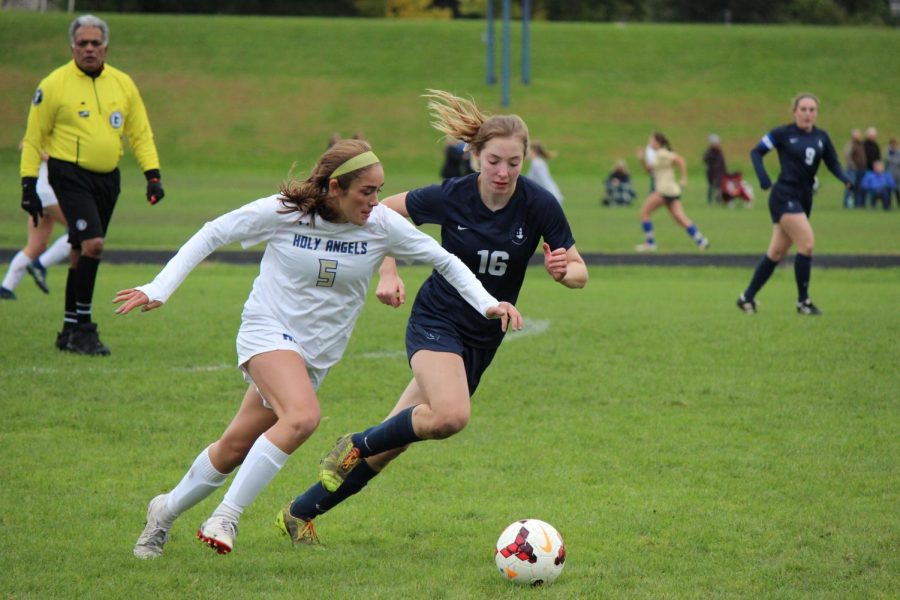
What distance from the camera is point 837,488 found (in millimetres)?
6309

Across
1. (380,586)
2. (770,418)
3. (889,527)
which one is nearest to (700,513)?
(889,527)

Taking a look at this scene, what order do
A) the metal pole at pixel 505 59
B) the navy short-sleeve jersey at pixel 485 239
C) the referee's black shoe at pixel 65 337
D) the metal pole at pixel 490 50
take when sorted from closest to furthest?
the navy short-sleeve jersey at pixel 485 239 → the referee's black shoe at pixel 65 337 → the metal pole at pixel 505 59 → the metal pole at pixel 490 50

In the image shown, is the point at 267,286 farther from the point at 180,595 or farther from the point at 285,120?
the point at 285,120

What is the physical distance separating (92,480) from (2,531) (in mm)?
961

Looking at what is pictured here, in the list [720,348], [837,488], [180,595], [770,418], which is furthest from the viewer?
[720,348]

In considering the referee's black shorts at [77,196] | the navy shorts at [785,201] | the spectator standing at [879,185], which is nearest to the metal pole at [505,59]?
the spectator standing at [879,185]

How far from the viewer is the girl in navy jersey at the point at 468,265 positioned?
532 centimetres

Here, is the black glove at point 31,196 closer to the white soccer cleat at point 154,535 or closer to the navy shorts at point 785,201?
the white soccer cleat at point 154,535

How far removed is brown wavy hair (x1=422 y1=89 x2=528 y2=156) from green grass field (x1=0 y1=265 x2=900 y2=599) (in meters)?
1.81

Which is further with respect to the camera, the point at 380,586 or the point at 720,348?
the point at 720,348

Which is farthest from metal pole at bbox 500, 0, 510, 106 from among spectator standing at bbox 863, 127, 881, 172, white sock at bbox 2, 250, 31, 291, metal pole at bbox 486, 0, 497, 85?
white sock at bbox 2, 250, 31, 291

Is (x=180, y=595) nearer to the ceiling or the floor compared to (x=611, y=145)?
nearer to the ceiling

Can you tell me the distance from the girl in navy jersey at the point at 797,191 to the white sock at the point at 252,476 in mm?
8976

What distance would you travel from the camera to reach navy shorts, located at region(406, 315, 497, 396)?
5582 millimetres
